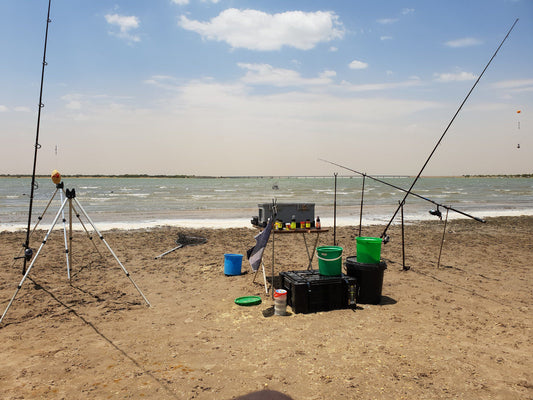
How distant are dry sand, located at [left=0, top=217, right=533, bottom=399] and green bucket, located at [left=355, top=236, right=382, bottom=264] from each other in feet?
2.66

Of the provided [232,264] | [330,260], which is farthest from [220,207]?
[330,260]

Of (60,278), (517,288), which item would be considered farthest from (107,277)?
(517,288)

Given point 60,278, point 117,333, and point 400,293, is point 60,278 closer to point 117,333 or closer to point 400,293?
point 117,333

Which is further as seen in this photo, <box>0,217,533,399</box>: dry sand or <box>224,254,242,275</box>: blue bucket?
<box>224,254,242,275</box>: blue bucket

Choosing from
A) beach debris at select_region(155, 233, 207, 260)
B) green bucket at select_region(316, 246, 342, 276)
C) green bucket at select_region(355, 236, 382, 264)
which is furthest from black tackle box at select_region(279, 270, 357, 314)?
beach debris at select_region(155, 233, 207, 260)

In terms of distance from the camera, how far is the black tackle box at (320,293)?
5.75 m

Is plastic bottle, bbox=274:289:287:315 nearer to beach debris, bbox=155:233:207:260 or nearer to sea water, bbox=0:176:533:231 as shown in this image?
sea water, bbox=0:176:533:231

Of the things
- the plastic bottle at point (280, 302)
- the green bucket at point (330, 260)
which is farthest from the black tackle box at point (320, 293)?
the plastic bottle at point (280, 302)

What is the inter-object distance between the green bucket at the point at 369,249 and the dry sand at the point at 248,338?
810mm

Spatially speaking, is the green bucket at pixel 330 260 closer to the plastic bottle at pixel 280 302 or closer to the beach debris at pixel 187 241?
the plastic bottle at pixel 280 302

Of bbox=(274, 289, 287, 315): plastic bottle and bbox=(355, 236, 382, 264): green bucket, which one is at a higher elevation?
bbox=(355, 236, 382, 264): green bucket

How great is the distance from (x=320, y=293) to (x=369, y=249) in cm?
113

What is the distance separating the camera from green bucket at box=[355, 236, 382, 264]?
19.7ft

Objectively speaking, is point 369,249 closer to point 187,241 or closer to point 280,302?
point 280,302
